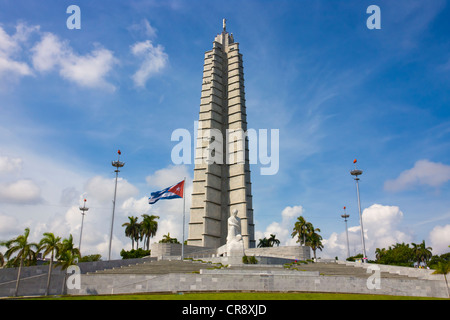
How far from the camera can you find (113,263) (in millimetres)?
32781

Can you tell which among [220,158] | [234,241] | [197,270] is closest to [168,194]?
[234,241]

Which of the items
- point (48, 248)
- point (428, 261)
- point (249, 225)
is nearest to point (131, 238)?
point (249, 225)

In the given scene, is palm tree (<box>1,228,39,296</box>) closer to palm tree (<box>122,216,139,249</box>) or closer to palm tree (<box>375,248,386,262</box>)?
palm tree (<box>122,216,139,249</box>)

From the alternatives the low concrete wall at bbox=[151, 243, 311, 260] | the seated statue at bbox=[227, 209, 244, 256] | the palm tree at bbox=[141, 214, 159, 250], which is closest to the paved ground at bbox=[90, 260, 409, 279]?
the seated statue at bbox=[227, 209, 244, 256]

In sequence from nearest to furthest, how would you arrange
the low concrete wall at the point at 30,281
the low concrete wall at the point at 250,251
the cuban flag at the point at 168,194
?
1. the low concrete wall at the point at 30,281
2. the cuban flag at the point at 168,194
3. the low concrete wall at the point at 250,251

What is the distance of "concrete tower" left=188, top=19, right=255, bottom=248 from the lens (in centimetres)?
5034

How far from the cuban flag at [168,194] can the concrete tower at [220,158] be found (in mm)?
15340

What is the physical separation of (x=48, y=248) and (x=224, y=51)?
50.5m

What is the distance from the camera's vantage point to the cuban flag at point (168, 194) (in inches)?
1372

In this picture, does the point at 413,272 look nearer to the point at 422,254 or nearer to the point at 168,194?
the point at 168,194

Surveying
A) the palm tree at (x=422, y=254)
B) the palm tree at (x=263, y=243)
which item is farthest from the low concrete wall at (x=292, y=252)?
the palm tree at (x=422, y=254)

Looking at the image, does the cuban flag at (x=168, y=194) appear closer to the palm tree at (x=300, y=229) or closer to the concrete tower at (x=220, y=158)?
the concrete tower at (x=220, y=158)

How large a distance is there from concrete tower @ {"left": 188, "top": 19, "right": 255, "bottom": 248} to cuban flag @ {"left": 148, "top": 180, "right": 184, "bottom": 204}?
604 inches
